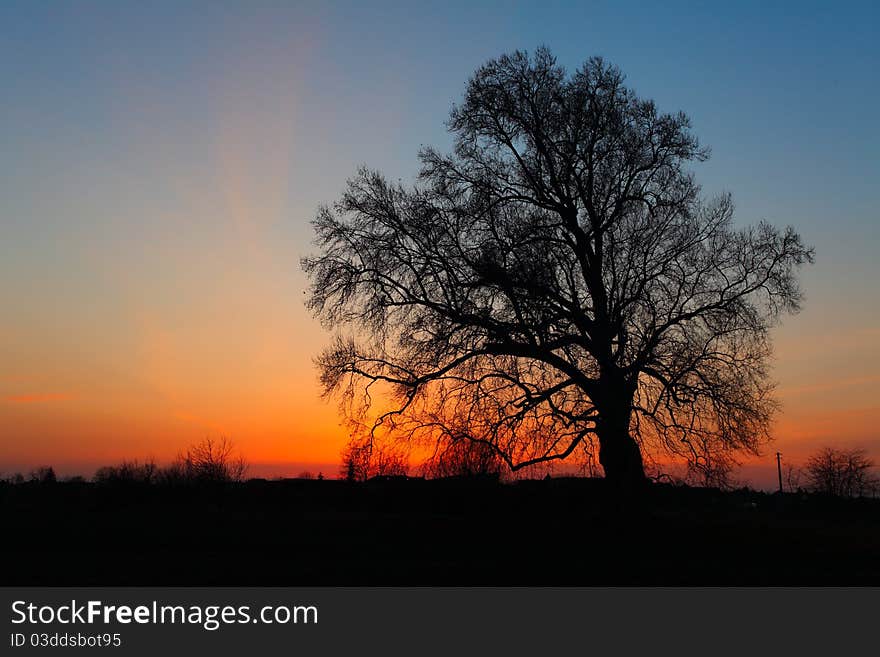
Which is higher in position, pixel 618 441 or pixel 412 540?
pixel 618 441

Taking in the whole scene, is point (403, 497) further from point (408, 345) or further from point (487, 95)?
point (487, 95)

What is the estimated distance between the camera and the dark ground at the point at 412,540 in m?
16.9

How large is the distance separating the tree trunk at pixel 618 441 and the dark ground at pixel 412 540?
2.84ft

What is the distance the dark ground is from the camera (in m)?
16.9

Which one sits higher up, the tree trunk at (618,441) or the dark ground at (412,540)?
the tree trunk at (618,441)

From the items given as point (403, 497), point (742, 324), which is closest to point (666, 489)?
point (403, 497)

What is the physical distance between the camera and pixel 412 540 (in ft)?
69.1

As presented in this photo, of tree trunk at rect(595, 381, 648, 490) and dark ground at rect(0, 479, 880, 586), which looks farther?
tree trunk at rect(595, 381, 648, 490)

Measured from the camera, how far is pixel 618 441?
826 inches

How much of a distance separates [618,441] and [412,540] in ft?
19.8

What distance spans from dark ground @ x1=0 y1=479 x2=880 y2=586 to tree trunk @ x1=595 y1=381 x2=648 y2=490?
867 millimetres

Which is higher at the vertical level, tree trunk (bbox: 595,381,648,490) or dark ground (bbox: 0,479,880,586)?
tree trunk (bbox: 595,381,648,490)

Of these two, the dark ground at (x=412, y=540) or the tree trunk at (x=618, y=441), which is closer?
the dark ground at (x=412, y=540)

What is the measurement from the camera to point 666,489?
3838cm
